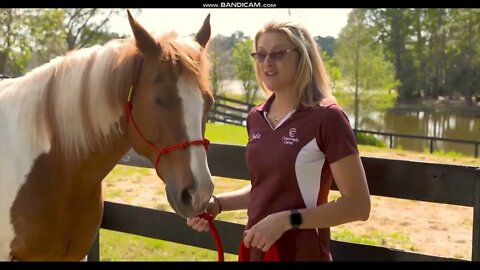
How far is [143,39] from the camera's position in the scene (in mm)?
2170

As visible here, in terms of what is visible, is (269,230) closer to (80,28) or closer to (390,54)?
(80,28)

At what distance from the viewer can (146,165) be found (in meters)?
3.35

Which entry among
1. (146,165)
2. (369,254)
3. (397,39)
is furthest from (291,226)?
(397,39)

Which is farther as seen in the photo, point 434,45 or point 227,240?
point 434,45

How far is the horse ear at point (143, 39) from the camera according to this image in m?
2.13

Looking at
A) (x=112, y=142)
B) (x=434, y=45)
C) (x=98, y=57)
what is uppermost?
(x=98, y=57)

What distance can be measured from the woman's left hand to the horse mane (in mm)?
710

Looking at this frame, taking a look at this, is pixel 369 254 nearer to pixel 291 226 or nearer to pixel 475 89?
pixel 291 226

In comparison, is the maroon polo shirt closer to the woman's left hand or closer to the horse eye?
the woman's left hand

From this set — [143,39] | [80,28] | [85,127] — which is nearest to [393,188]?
[143,39]

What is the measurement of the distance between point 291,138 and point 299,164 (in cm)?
11

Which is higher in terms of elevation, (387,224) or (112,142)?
(112,142)

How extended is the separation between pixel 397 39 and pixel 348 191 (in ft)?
94.0

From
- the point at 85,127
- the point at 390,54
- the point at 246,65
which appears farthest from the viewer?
the point at 390,54
